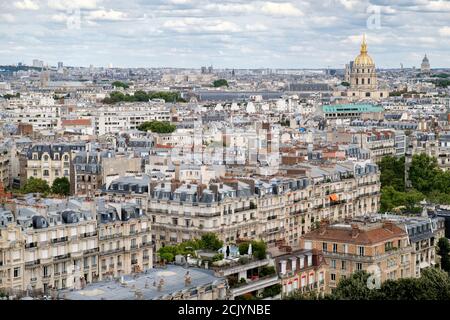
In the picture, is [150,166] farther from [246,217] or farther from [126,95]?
[126,95]

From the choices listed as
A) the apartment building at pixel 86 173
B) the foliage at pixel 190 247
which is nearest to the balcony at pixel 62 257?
the foliage at pixel 190 247

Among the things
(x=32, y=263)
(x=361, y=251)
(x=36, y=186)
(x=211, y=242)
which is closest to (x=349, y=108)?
(x=36, y=186)

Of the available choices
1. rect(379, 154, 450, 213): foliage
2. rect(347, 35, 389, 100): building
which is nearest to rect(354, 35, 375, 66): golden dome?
rect(347, 35, 389, 100): building

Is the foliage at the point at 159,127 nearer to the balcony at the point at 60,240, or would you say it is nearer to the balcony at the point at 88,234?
the balcony at the point at 88,234

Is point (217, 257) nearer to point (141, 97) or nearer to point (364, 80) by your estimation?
point (364, 80)

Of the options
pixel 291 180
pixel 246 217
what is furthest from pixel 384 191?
pixel 246 217

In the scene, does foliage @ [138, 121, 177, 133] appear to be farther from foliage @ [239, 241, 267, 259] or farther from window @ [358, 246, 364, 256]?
foliage @ [239, 241, 267, 259]
